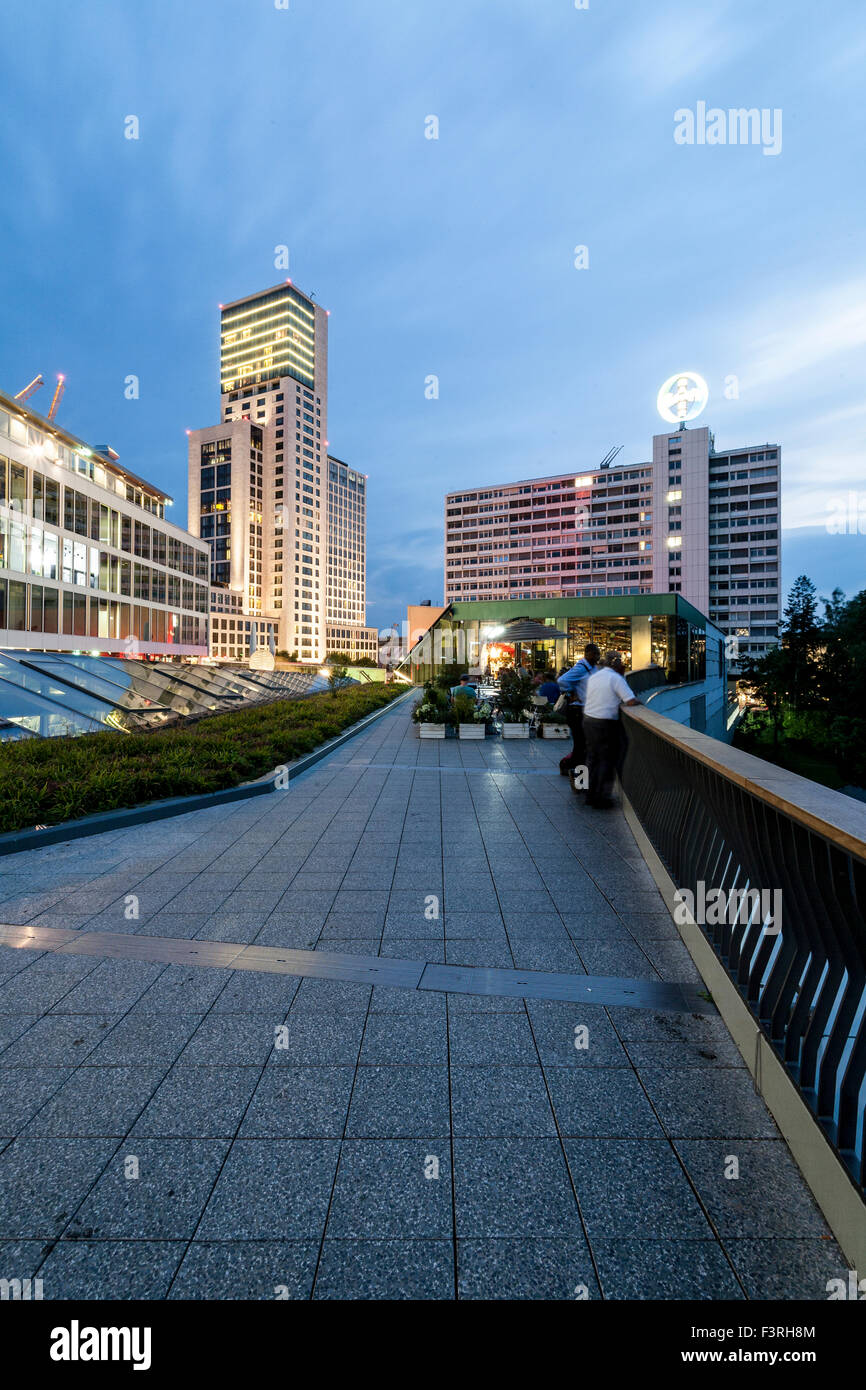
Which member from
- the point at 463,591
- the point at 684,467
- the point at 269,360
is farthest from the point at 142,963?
the point at 269,360

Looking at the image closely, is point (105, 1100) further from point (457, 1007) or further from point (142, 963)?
point (457, 1007)

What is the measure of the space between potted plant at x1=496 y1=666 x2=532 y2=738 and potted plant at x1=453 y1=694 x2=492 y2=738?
53 centimetres

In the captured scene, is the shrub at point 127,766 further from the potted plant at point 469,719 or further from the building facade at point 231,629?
the building facade at point 231,629

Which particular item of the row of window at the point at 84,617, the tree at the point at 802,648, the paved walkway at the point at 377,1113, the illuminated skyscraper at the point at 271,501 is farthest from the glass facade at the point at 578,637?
the illuminated skyscraper at the point at 271,501

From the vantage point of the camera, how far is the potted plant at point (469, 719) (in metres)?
15.3

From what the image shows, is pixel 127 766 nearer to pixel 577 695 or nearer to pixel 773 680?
pixel 577 695

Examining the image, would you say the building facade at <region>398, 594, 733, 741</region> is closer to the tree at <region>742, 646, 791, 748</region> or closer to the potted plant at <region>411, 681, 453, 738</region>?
the potted plant at <region>411, 681, 453, 738</region>

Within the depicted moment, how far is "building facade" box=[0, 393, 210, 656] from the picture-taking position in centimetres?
2942

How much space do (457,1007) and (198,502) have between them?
15478 cm

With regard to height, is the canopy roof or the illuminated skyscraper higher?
the illuminated skyscraper

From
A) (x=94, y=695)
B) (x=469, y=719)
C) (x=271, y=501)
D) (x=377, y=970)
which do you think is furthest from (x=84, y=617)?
(x=271, y=501)

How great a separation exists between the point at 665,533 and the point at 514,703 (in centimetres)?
9544

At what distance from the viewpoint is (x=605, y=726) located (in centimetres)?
747

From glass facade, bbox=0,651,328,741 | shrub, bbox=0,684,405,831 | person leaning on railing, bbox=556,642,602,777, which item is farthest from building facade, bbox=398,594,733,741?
person leaning on railing, bbox=556,642,602,777
